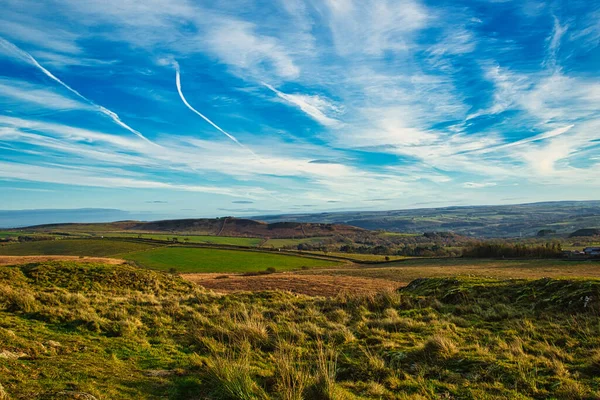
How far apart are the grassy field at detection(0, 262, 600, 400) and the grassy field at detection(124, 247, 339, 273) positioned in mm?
49382

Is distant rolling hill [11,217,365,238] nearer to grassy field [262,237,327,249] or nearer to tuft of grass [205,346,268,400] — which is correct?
grassy field [262,237,327,249]

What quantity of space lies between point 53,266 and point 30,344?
70.9 ft

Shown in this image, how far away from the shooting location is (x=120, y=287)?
2195 centimetres

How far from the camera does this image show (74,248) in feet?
274

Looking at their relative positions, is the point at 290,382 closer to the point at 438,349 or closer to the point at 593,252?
the point at 438,349

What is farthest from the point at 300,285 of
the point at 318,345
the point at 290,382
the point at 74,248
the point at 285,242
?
the point at 285,242

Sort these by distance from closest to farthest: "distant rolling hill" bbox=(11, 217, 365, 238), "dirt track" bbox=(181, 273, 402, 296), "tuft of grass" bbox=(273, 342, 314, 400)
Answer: "tuft of grass" bbox=(273, 342, 314, 400)
"dirt track" bbox=(181, 273, 402, 296)
"distant rolling hill" bbox=(11, 217, 365, 238)

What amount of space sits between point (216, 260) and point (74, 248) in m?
39.1

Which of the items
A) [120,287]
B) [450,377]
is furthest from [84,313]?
[120,287]

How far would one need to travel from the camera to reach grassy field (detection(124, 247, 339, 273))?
62844 millimetres

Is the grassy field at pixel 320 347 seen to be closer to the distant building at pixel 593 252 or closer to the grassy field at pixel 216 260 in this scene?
the grassy field at pixel 216 260

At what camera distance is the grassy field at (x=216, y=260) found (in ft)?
206

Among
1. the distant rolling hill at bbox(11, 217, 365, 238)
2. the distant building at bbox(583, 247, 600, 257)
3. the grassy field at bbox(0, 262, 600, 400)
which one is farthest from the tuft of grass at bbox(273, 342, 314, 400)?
the distant rolling hill at bbox(11, 217, 365, 238)

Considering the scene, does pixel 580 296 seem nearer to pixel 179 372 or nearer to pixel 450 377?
pixel 450 377
